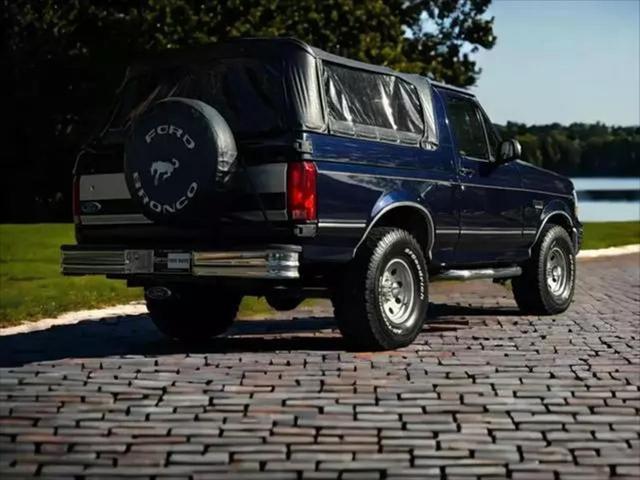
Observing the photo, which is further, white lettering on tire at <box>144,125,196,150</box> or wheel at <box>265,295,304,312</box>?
wheel at <box>265,295,304,312</box>

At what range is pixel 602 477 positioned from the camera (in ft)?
17.1

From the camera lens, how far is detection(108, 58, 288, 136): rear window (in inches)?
A: 339

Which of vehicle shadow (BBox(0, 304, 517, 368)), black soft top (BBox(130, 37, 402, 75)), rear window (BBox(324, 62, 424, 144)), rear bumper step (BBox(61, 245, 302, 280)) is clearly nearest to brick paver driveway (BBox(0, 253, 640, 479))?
vehicle shadow (BBox(0, 304, 517, 368))

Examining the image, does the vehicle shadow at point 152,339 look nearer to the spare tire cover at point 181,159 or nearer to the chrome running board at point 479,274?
the chrome running board at point 479,274

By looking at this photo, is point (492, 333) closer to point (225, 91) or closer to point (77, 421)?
point (225, 91)

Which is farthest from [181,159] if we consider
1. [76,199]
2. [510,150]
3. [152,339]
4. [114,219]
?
[510,150]

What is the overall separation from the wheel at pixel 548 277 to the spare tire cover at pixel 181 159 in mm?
4587

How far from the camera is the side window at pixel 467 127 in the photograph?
10.6 meters

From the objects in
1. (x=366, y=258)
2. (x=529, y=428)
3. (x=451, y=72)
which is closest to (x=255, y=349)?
(x=366, y=258)

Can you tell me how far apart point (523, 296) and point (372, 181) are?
3.73 meters

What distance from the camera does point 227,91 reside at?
8906 millimetres

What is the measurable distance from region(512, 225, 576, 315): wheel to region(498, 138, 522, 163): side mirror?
4.49 feet

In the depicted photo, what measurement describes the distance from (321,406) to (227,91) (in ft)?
10.1

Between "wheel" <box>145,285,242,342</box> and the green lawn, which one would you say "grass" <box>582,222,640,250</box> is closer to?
the green lawn
